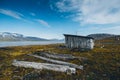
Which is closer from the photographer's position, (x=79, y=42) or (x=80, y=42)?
(x=80, y=42)

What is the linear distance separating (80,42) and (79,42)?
1.21ft

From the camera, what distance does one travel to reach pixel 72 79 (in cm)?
2059

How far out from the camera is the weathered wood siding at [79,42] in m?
44.6

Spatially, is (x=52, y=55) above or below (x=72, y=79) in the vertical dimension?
above

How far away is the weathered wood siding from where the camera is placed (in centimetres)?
4456

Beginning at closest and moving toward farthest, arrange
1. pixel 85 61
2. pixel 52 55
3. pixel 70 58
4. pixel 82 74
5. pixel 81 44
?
pixel 82 74 → pixel 85 61 → pixel 70 58 → pixel 52 55 → pixel 81 44

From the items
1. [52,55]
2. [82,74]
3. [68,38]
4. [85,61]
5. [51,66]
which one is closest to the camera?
[82,74]

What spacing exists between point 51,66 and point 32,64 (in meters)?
3.94

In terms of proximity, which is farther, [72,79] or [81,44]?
[81,44]

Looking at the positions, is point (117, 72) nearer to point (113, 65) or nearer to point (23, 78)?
point (113, 65)

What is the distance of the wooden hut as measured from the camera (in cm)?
4456

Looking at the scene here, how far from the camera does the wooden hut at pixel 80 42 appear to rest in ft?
146

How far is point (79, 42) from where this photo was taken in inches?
1800

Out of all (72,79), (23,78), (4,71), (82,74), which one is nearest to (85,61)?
(82,74)
